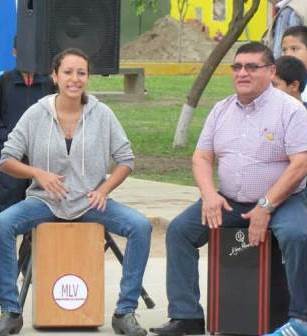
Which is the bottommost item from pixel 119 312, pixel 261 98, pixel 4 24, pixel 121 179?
pixel 119 312

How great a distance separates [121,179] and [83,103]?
19.8 inches

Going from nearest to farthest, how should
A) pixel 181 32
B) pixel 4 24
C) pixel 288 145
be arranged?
pixel 288 145 < pixel 4 24 < pixel 181 32

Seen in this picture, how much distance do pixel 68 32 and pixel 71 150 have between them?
46.2 inches

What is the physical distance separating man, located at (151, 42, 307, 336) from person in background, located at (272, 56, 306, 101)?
1.20 ft

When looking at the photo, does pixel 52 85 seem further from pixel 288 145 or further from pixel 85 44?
pixel 288 145

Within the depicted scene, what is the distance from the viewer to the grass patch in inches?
634

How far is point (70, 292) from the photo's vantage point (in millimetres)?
7617

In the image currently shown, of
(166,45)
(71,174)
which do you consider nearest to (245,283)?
(71,174)

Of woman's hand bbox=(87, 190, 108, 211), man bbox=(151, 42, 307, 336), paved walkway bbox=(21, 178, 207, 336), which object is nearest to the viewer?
man bbox=(151, 42, 307, 336)

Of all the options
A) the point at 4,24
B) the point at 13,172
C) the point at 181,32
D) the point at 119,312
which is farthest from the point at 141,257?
the point at 181,32

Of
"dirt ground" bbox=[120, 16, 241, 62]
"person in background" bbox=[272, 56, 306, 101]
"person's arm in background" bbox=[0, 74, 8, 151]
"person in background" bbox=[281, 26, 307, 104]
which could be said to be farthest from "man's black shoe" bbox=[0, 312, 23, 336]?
"dirt ground" bbox=[120, 16, 241, 62]

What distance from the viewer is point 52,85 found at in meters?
8.95

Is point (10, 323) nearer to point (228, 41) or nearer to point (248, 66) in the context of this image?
point (248, 66)

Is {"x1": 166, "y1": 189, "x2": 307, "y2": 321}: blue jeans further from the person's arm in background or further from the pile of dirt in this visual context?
the pile of dirt
